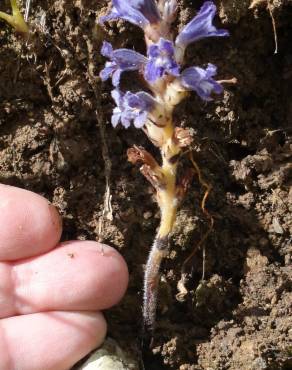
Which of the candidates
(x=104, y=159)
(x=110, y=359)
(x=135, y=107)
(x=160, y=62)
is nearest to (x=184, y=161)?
(x=104, y=159)

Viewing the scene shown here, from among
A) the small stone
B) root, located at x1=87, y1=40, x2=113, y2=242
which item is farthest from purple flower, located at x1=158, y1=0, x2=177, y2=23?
the small stone

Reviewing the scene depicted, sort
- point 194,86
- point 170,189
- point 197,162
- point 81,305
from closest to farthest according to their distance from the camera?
1. point 194,86
2. point 170,189
3. point 81,305
4. point 197,162

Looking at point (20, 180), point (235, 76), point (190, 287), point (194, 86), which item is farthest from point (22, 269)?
point (235, 76)

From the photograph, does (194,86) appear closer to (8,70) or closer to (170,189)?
(170,189)

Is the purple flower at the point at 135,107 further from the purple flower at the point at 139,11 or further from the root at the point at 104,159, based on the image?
the root at the point at 104,159

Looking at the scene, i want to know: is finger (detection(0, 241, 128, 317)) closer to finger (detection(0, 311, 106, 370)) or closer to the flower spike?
finger (detection(0, 311, 106, 370))
